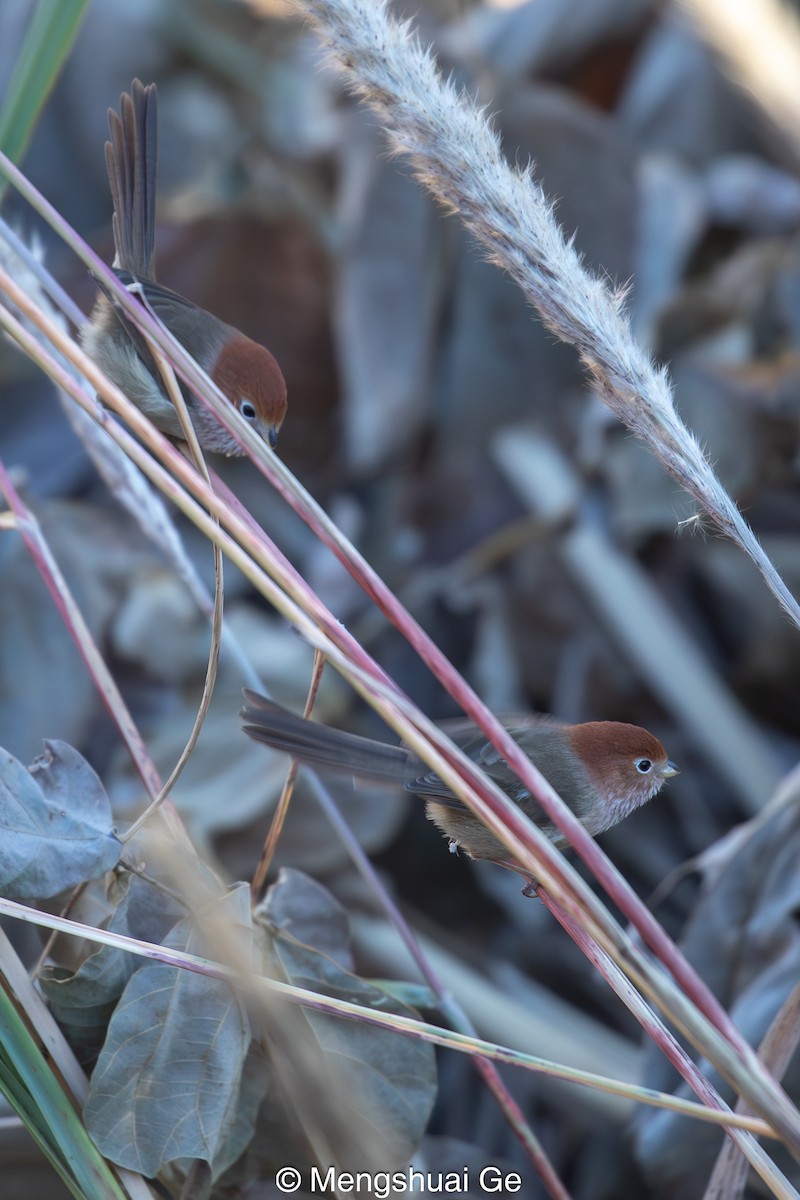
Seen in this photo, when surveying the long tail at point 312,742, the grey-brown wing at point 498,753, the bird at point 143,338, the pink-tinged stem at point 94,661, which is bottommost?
the pink-tinged stem at point 94,661

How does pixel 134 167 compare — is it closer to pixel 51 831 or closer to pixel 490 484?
pixel 51 831

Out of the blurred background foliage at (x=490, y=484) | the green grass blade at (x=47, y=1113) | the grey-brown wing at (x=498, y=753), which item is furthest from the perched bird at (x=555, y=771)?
the blurred background foliage at (x=490, y=484)

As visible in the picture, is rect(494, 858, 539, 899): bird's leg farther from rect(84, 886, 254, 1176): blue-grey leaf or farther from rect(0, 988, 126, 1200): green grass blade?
rect(0, 988, 126, 1200): green grass blade

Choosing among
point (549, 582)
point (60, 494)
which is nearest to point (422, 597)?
point (549, 582)

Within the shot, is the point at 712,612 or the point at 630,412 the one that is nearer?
the point at 630,412

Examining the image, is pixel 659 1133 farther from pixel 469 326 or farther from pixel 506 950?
pixel 469 326

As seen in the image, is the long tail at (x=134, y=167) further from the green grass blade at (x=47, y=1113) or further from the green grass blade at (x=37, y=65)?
the green grass blade at (x=47, y=1113)

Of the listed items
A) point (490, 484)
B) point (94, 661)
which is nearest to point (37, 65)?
point (94, 661)
